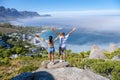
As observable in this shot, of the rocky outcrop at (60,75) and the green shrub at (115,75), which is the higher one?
the rocky outcrop at (60,75)

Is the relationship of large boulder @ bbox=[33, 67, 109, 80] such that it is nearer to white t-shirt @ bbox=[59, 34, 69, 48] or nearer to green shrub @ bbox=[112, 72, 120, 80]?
white t-shirt @ bbox=[59, 34, 69, 48]

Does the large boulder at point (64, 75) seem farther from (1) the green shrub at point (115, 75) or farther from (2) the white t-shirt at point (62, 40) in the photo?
(1) the green shrub at point (115, 75)

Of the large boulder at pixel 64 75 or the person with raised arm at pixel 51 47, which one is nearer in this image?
the large boulder at pixel 64 75

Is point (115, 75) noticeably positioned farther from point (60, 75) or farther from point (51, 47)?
point (60, 75)

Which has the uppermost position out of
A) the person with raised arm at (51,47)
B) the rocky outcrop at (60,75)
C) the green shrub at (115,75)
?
the person with raised arm at (51,47)

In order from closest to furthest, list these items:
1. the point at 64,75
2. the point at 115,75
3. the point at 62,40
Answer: the point at 64,75 → the point at 62,40 → the point at 115,75

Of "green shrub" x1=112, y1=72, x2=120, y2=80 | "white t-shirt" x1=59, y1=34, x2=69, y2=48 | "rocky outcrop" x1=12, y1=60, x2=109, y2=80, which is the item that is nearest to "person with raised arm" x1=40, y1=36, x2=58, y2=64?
"white t-shirt" x1=59, y1=34, x2=69, y2=48

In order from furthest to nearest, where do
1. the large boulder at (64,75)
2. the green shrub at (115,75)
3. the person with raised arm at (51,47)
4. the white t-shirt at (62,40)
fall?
the green shrub at (115,75) → the white t-shirt at (62,40) → the person with raised arm at (51,47) → the large boulder at (64,75)

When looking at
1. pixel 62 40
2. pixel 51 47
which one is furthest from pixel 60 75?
pixel 62 40

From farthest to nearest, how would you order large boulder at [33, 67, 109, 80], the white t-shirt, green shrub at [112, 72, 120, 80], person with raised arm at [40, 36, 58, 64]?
green shrub at [112, 72, 120, 80]
the white t-shirt
person with raised arm at [40, 36, 58, 64]
large boulder at [33, 67, 109, 80]

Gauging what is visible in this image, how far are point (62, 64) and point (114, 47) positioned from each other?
49.1 metres

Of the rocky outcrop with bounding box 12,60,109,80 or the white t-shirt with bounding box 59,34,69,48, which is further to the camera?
the white t-shirt with bounding box 59,34,69,48

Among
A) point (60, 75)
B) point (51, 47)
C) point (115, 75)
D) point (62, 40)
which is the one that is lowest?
point (115, 75)

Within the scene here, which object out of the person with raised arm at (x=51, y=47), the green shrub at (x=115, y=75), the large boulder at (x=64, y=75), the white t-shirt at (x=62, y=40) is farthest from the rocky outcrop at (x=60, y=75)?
the green shrub at (x=115, y=75)
